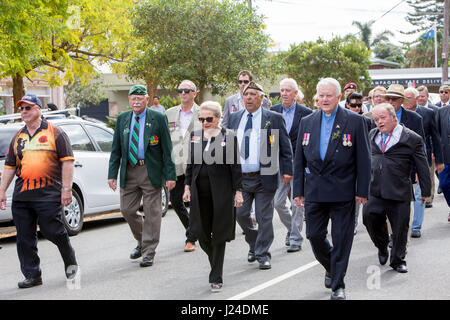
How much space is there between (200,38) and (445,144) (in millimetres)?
11528

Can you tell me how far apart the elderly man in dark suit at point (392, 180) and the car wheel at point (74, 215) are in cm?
472

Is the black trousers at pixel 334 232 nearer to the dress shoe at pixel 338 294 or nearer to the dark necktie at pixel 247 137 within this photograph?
the dress shoe at pixel 338 294

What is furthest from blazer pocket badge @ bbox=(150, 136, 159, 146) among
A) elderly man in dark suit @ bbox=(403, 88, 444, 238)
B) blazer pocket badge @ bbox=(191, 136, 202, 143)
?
elderly man in dark suit @ bbox=(403, 88, 444, 238)

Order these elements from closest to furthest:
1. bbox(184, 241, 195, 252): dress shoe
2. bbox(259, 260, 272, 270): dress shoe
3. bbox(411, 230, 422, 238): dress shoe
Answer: bbox(259, 260, 272, 270): dress shoe
bbox(184, 241, 195, 252): dress shoe
bbox(411, 230, 422, 238): dress shoe

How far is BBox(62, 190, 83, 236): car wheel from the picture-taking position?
10.3m

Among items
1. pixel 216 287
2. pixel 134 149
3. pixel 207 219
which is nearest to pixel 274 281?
pixel 216 287

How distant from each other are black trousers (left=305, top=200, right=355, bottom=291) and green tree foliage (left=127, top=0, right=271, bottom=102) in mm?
15084

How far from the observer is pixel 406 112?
903 cm

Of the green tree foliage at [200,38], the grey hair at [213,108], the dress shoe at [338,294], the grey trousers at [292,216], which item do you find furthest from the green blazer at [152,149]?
the green tree foliage at [200,38]

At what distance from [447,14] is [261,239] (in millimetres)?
25122

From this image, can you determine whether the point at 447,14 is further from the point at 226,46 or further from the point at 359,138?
the point at 359,138

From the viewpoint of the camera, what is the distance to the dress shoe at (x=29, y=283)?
7043 millimetres

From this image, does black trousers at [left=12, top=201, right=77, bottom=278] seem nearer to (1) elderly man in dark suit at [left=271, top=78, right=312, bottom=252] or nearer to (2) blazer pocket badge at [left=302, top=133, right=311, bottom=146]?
(2) blazer pocket badge at [left=302, top=133, right=311, bottom=146]
